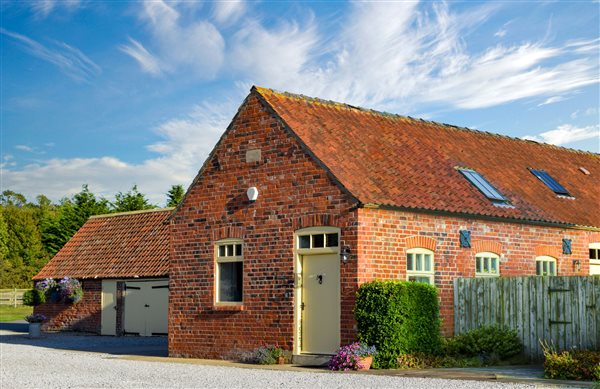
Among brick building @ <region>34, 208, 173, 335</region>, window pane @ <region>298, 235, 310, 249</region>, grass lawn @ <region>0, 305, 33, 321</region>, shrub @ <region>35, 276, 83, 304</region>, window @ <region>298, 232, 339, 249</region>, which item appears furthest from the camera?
grass lawn @ <region>0, 305, 33, 321</region>

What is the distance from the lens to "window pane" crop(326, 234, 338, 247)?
19.5 metres

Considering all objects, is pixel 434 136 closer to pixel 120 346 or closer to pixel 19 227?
pixel 120 346

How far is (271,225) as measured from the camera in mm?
20703

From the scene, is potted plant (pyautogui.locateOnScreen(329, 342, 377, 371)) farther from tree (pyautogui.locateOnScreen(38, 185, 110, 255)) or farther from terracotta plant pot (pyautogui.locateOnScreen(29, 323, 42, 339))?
tree (pyautogui.locateOnScreen(38, 185, 110, 255))

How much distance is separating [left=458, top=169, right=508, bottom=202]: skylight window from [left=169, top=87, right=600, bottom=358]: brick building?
59 mm

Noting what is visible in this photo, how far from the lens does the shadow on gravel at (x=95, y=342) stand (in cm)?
2486

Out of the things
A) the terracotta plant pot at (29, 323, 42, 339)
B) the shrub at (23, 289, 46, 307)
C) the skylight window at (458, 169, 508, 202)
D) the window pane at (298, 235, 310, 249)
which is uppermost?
the skylight window at (458, 169, 508, 202)

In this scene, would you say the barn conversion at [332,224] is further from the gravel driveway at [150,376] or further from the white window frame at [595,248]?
the gravel driveway at [150,376]

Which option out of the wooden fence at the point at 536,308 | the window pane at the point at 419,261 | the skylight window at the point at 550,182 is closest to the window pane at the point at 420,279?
the window pane at the point at 419,261

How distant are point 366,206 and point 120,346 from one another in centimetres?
1114

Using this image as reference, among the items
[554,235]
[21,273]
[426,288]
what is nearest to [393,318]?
[426,288]

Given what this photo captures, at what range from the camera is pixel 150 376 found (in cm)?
1686

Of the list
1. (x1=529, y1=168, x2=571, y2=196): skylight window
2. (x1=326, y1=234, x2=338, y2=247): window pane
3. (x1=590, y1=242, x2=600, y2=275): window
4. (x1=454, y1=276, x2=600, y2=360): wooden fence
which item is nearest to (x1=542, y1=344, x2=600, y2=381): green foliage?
(x1=454, y1=276, x2=600, y2=360): wooden fence

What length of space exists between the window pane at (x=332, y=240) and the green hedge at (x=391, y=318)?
1336mm
